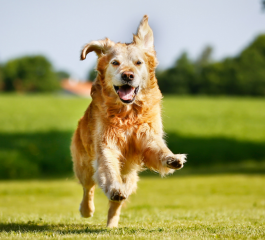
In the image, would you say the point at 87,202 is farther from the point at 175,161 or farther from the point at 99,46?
the point at 99,46

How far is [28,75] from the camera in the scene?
285ft

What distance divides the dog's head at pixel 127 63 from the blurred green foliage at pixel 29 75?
80.9m

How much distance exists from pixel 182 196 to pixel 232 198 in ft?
5.81

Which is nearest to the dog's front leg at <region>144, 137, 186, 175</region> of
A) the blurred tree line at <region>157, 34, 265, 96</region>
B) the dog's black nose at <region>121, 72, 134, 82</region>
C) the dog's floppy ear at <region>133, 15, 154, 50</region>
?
the dog's black nose at <region>121, 72, 134, 82</region>

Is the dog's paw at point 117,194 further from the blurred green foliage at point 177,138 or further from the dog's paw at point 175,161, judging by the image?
the blurred green foliage at point 177,138

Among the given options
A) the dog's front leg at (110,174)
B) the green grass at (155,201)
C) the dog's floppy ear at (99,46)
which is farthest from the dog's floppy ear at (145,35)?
the green grass at (155,201)

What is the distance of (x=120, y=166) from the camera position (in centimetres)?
558

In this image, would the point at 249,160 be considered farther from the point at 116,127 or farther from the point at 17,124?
the point at 116,127

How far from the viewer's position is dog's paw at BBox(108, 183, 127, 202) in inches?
174

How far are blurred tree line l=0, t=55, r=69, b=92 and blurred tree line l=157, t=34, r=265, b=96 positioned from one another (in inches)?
1512

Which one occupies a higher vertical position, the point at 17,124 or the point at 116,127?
the point at 116,127

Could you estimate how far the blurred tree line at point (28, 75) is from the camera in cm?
8369

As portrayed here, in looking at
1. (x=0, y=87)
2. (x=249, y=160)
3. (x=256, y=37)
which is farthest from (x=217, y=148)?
(x=0, y=87)

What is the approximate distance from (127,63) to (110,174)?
62.3 inches
